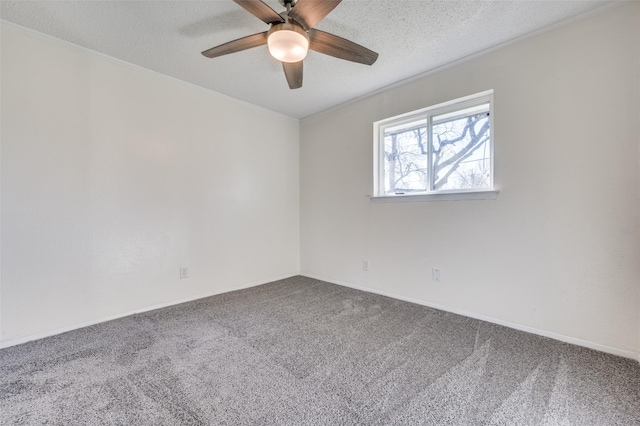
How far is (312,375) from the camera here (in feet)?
5.28

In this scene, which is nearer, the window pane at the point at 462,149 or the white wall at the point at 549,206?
the white wall at the point at 549,206

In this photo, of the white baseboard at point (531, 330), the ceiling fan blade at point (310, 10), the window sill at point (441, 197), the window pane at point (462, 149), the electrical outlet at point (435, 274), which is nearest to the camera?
the ceiling fan blade at point (310, 10)

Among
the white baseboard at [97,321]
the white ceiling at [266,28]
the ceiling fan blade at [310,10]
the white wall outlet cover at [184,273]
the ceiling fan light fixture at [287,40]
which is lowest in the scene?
the white baseboard at [97,321]

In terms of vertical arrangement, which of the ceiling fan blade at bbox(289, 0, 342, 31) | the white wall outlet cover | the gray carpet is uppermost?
the ceiling fan blade at bbox(289, 0, 342, 31)

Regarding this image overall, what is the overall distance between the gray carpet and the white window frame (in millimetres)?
1107

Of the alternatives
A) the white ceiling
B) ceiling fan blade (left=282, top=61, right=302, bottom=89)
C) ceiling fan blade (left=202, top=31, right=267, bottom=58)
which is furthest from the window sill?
ceiling fan blade (left=202, top=31, right=267, bottom=58)

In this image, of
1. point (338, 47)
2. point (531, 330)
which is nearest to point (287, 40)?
point (338, 47)

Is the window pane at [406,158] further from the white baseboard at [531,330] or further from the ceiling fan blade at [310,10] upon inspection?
the ceiling fan blade at [310,10]

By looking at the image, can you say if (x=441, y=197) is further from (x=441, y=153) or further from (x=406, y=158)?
(x=406, y=158)

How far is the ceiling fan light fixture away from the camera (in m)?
1.54

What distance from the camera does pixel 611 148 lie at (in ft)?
6.01

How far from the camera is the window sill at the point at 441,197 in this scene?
7.69ft

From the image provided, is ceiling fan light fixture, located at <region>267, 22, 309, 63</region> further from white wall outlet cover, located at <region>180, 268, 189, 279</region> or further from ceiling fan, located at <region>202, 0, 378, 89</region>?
white wall outlet cover, located at <region>180, 268, 189, 279</region>

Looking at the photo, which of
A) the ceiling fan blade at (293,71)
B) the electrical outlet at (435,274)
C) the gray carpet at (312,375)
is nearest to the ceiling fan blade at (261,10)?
the ceiling fan blade at (293,71)
